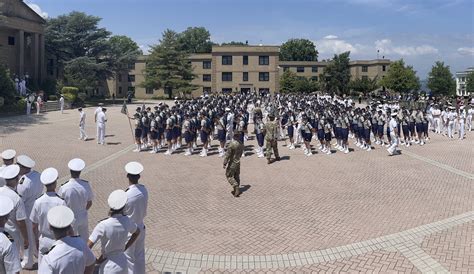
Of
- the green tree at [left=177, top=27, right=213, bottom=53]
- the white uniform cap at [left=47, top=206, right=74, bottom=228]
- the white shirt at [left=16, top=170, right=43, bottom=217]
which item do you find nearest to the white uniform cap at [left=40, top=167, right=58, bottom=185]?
the white shirt at [left=16, top=170, right=43, bottom=217]

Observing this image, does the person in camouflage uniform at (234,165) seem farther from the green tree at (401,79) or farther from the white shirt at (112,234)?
the green tree at (401,79)

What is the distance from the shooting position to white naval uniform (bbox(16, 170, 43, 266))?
23.2ft

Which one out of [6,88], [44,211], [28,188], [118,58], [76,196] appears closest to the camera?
[44,211]

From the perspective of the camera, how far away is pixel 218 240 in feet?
28.6

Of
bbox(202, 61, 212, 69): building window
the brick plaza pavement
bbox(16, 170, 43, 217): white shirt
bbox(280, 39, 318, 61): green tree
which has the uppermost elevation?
bbox(280, 39, 318, 61): green tree

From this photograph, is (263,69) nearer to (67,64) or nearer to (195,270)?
(67,64)

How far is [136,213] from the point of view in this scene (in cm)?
630

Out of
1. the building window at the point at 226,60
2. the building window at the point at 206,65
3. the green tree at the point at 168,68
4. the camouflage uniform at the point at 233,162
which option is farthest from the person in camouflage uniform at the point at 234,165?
the building window at the point at 206,65

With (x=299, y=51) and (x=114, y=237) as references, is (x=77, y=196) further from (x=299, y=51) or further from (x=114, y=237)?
(x=299, y=51)

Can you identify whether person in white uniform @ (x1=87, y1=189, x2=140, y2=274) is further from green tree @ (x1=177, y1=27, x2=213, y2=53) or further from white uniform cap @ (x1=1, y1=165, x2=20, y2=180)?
green tree @ (x1=177, y1=27, x2=213, y2=53)

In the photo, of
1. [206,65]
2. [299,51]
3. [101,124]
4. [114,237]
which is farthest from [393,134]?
[299,51]

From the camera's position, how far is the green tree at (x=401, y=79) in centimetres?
6209

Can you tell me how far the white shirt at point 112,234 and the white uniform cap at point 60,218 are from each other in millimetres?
711

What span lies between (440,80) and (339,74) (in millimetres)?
15189
